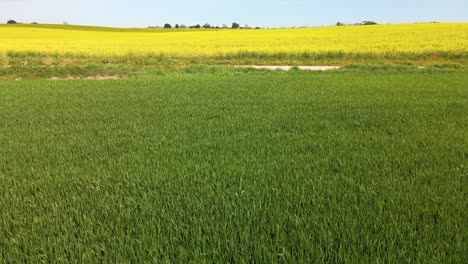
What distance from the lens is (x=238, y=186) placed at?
3963 mm

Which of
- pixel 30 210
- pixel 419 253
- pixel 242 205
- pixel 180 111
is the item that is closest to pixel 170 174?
pixel 242 205

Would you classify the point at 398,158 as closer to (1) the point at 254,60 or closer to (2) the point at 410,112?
(2) the point at 410,112

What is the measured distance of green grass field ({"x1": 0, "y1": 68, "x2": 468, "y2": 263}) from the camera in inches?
110

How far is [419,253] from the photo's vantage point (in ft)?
8.53

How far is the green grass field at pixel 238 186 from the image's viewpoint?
2793 mm

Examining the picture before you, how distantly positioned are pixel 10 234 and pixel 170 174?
5.80ft

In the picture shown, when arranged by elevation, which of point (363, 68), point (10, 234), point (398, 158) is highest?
point (363, 68)

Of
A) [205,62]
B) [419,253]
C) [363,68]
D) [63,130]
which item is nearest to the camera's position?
[419,253]

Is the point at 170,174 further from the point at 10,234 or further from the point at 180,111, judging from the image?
the point at 180,111

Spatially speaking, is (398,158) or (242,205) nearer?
(242,205)

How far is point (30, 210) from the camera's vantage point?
353 centimetres

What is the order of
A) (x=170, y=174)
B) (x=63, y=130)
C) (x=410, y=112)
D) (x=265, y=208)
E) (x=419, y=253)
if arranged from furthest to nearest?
1. (x=410, y=112)
2. (x=63, y=130)
3. (x=170, y=174)
4. (x=265, y=208)
5. (x=419, y=253)

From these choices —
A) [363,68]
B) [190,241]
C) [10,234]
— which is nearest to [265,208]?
[190,241]

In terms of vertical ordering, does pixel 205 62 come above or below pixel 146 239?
above
